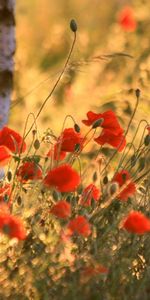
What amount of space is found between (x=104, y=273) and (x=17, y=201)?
0.58m

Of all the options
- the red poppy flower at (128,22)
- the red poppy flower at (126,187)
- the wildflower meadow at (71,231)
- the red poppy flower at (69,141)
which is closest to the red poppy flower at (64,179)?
the wildflower meadow at (71,231)

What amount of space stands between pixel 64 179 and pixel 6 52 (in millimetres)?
1368

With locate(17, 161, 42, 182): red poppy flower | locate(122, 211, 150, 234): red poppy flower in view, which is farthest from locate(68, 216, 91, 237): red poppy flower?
locate(17, 161, 42, 182): red poppy flower

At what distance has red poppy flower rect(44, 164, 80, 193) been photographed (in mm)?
2773

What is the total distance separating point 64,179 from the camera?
278 centimetres

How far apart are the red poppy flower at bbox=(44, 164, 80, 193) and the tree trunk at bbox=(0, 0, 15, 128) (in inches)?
48.1

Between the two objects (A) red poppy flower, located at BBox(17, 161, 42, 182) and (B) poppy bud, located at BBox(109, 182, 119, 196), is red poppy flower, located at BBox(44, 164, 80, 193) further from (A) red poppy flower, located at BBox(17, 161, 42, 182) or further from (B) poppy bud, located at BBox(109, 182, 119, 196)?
(A) red poppy flower, located at BBox(17, 161, 42, 182)

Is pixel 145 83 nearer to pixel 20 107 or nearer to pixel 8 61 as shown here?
pixel 8 61

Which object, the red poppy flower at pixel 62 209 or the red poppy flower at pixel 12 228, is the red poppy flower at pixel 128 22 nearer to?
the red poppy flower at pixel 62 209

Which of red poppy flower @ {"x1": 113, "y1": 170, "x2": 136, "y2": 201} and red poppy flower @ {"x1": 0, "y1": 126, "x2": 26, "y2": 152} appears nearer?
Answer: red poppy flower @ {"x1": 113, "y1": 170, "x2": 136, "y2": 201}

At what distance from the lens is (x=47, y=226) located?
3.03m

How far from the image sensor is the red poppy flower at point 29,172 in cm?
307

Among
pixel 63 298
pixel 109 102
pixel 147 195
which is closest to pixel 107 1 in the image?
pixel 109 102

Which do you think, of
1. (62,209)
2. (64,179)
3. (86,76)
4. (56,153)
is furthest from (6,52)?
(62,209)
